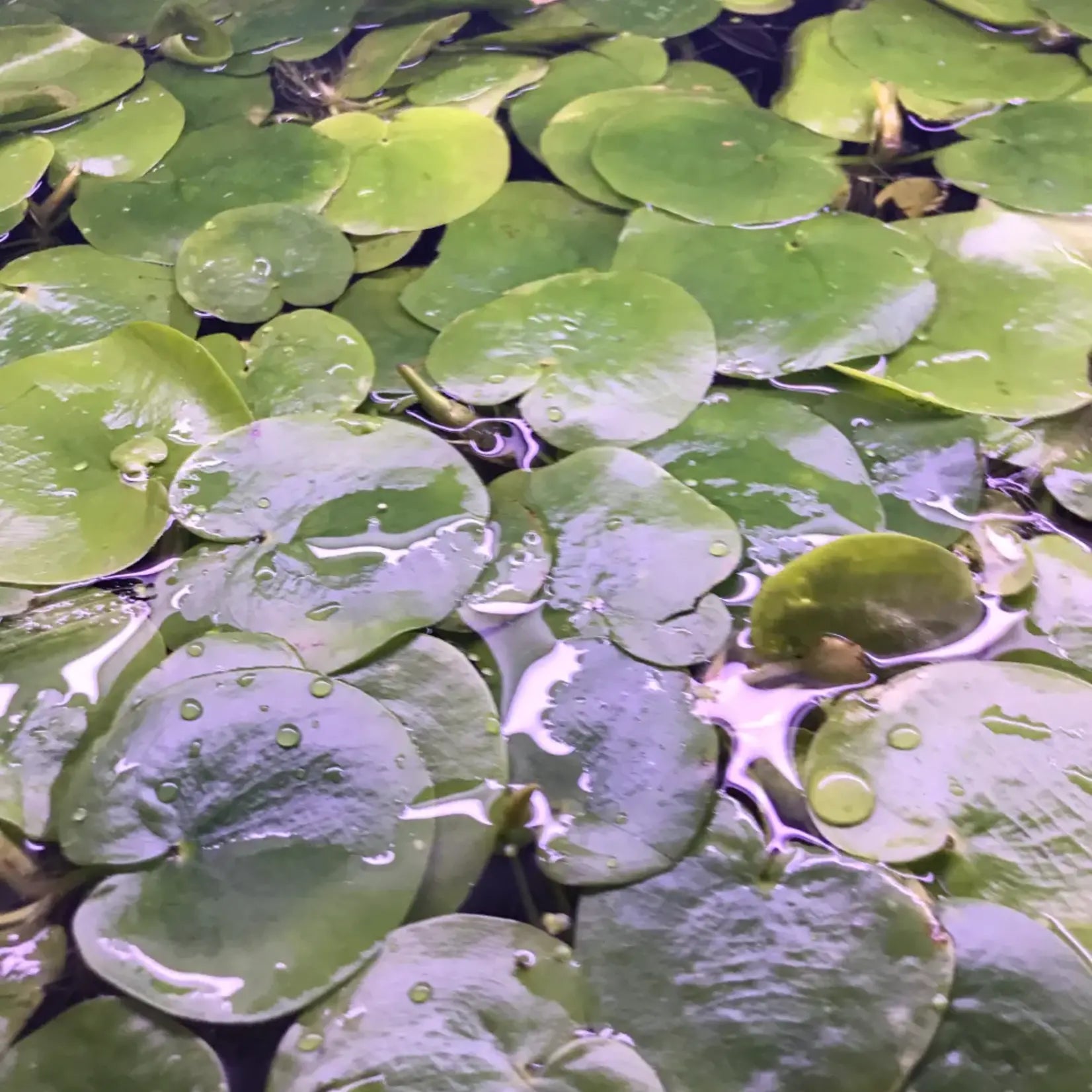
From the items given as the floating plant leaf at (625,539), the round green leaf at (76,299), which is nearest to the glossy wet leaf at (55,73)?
the round green leaf at (76,299)

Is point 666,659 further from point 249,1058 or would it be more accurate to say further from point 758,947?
point 249,1058

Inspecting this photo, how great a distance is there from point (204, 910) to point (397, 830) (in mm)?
157

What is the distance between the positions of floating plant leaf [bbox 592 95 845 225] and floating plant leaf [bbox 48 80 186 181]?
0.72 m

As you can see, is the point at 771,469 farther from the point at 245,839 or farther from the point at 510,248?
the point at 245,839

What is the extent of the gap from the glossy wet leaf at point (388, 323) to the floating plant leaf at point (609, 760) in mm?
457

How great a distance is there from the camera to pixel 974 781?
679 mm

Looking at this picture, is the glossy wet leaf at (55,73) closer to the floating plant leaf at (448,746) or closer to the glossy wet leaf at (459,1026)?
the floating plant leaf at (448,746)

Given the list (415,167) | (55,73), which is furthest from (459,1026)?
(55,73)

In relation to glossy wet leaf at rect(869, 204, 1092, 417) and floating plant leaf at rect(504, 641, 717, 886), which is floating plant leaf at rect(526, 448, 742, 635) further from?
glossy wet leaf at rect(869, 204, 1092, 417)

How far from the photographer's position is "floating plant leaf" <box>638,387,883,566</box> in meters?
0.85

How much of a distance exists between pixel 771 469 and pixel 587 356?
26cm

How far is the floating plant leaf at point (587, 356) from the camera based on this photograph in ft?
3.09

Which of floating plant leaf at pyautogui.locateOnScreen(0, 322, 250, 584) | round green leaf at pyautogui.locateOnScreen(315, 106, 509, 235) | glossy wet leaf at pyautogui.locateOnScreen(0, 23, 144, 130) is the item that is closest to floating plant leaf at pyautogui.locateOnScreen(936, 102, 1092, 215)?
round green leaf at pyautogui.locateOnScreen(315, 106, 509, 235)

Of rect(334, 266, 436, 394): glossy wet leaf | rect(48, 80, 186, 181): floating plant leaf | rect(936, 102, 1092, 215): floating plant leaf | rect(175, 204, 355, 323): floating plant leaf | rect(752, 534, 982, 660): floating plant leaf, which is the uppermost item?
rect(936, 102, 1092, 215): floating plant leaf
